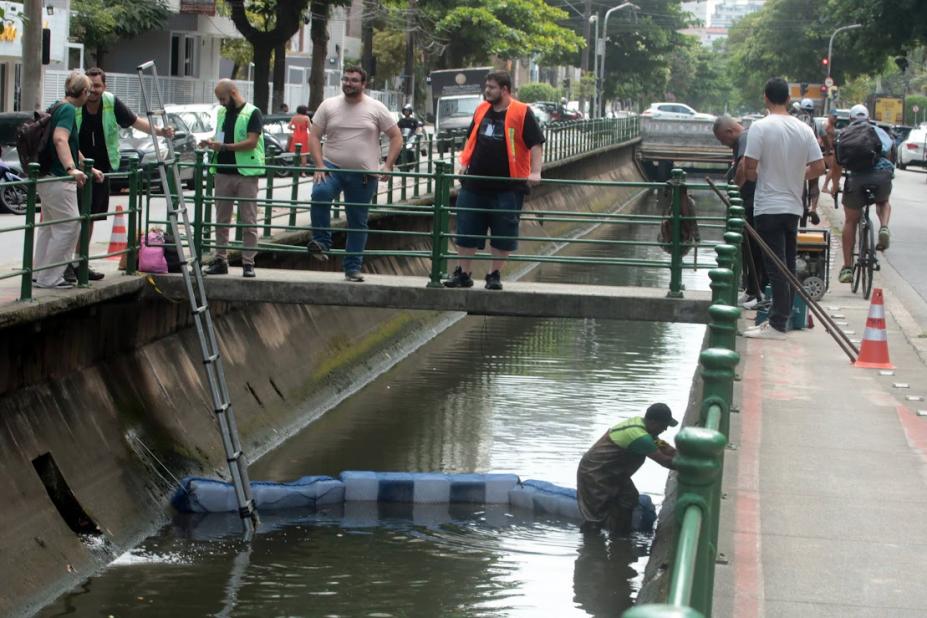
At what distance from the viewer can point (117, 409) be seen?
12.5 metres

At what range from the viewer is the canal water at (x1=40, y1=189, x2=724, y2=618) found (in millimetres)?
10375

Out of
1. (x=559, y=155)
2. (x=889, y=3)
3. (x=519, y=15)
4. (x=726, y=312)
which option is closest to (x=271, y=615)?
(x=726, y=312)

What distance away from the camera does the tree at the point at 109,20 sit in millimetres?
47562

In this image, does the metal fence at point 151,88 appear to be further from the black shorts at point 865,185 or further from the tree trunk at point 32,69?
the black shorts at point 865,185

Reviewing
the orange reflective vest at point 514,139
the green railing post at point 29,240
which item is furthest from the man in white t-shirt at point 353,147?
the green railing post at point 29,240

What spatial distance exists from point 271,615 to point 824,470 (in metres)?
3.60

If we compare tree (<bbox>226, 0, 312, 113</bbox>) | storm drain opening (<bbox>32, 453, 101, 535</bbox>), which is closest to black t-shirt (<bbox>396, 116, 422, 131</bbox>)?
tree (<bbox>226, 0, 312, 113</bbox>)

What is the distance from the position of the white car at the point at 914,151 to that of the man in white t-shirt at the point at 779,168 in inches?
1703

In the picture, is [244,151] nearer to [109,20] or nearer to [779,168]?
[779,168]

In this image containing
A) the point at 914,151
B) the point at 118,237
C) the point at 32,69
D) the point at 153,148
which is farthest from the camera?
the point at 914,151

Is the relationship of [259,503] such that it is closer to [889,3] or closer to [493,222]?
[493,222]

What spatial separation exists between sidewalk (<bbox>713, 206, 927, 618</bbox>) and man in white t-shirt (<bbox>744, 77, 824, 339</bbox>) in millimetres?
946

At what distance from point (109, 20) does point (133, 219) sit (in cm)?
3675

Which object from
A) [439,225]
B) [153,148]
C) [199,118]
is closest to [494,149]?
[439,225]
